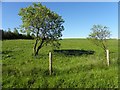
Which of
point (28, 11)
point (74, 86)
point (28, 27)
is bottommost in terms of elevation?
point (74, 86)

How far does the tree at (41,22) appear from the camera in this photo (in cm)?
2922

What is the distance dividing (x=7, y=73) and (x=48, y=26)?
750 inches

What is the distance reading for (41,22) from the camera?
95.8ft

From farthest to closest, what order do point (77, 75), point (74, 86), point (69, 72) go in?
point (69, 72) < point (77, 75) < point (74, 86)

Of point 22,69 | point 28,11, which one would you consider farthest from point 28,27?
point 22,69

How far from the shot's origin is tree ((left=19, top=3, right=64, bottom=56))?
29.2m

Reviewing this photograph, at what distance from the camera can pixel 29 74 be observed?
11.5 m

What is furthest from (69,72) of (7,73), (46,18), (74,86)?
(46,18)

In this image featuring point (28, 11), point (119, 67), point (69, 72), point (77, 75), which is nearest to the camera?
point (77, 75)

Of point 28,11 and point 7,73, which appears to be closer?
point 7,73

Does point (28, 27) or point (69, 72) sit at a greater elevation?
point (28, 27)

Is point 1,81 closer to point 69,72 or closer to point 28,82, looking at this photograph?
point 28,82

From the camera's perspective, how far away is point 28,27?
29625mm

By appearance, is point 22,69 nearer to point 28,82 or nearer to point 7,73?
point 7,73
